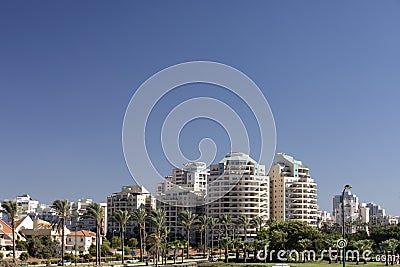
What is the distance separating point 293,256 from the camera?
69.8m

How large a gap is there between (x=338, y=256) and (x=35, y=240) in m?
38.6

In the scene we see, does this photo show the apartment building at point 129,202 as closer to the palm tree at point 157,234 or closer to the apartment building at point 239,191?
the apartment building at point 239,191

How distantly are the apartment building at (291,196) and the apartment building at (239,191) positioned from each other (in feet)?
13.2

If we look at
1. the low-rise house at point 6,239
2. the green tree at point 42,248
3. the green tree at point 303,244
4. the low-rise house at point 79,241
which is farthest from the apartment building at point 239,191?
the low-rise house at point 6,239

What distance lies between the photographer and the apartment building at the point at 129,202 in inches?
5192

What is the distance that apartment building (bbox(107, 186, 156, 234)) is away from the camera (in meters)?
132

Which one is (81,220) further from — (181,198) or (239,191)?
(239,191)

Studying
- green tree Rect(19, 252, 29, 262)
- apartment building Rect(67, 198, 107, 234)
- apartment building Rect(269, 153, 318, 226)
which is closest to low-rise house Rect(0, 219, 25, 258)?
green tree Rect(19, 252, 29, 262)

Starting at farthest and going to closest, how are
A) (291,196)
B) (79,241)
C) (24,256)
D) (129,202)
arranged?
1. (129,202)
2. (291,196)
3. (79,241)
4. (24,256)

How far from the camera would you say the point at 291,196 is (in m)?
126

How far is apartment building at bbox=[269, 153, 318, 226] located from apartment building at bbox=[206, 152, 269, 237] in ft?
13.2

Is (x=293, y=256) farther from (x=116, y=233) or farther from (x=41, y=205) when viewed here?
(x=41, y=205)

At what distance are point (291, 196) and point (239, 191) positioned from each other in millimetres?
13464

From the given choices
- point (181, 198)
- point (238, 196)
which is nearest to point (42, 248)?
point (238, 196)
